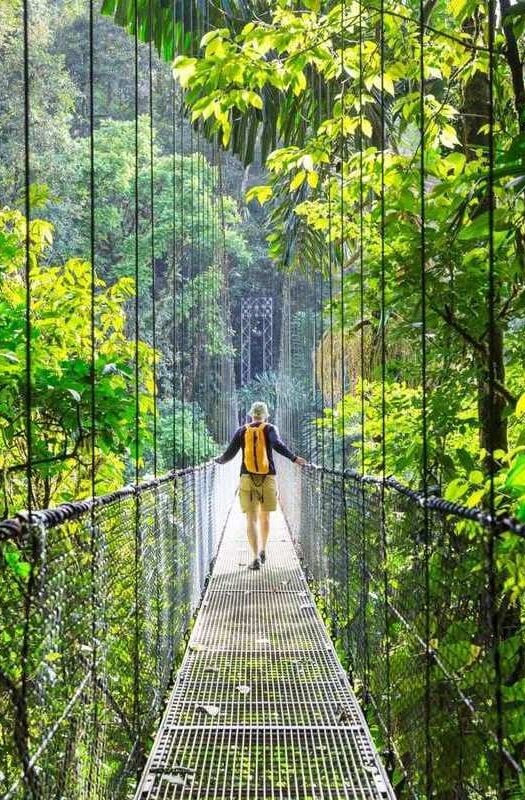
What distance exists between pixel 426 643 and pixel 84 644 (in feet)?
1.55

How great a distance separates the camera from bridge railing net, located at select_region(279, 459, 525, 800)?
52.0 inches

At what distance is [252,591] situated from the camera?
10.6ft

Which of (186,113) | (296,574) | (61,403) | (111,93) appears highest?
(111,93)

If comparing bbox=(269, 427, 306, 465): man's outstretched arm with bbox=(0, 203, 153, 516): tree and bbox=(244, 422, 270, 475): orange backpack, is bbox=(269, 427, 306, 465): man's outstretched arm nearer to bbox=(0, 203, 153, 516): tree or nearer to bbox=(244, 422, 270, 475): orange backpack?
bbox=(244, 422, 270, 475): orange backpack

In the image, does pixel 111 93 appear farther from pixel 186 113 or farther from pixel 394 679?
pixel 394 679

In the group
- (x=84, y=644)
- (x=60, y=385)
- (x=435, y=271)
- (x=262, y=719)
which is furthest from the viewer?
(x=435, y=271)

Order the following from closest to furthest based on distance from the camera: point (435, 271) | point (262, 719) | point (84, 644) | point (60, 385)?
point (84, 644) → point (262, 719) → point (60, 385) → point (435, 271)

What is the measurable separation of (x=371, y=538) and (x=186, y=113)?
223 centimetres

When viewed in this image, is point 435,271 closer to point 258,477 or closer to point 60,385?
point 60,385

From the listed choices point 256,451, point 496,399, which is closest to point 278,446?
point 256,451

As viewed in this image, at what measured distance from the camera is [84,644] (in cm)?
119

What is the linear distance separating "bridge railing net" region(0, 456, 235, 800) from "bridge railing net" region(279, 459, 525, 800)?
0.44 metres

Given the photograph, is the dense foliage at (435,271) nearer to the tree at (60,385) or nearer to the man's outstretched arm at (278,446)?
the tree at (60,385)

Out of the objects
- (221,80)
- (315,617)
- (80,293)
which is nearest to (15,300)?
(80,293)
